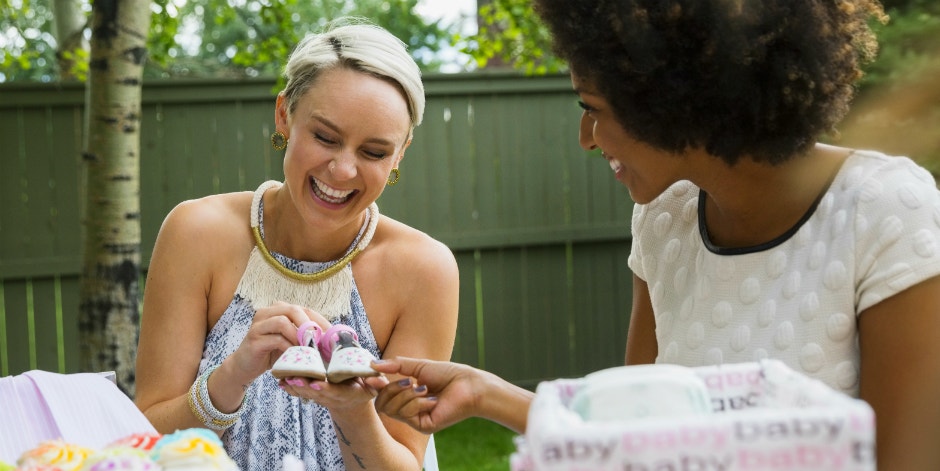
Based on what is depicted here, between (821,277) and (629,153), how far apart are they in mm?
343

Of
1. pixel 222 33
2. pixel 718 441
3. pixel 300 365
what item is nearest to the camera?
pixel 718 441

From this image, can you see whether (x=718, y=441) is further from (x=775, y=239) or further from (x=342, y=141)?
(x=342, y=141)

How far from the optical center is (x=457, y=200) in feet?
19.0

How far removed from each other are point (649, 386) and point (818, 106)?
0.82m

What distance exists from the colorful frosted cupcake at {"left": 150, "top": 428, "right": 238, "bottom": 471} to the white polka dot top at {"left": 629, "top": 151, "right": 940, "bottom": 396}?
90cm

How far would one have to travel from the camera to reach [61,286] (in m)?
5.39

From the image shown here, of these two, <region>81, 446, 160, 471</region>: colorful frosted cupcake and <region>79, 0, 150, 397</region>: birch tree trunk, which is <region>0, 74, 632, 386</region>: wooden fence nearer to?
<region>79, 0, 150, 397</region>: birch tree trunk

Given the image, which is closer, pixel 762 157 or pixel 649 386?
pixel 649 386

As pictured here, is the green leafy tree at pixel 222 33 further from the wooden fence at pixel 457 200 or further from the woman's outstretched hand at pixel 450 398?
the woman's outstretched hand at pixel 450 398

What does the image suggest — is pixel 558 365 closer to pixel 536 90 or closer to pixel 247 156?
pixel 536 90

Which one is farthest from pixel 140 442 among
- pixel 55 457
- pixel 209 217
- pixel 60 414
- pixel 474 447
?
pixel 474 447

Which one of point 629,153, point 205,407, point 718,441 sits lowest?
point 205,407

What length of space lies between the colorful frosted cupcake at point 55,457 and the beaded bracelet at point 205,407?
860 millimetres

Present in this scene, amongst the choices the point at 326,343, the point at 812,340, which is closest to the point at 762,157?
the point at 812,340
